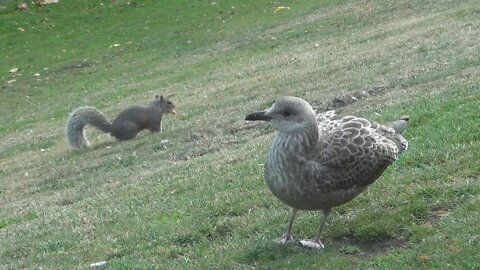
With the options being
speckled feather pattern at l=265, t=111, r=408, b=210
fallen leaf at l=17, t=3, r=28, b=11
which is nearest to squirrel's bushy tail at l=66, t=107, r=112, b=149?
speckled feather pattern at l=265, t=111, r=408, b=210

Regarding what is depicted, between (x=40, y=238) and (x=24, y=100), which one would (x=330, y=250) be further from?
(x=24, y=100)

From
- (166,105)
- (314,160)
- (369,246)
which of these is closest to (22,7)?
(166,105)

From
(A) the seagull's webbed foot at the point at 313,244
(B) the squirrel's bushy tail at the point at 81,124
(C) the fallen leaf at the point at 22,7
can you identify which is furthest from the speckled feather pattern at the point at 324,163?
(C) the fallen leaf at the point at 22,7

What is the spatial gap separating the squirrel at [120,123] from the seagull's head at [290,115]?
1041cm

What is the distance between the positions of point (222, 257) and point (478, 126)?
12.1ft

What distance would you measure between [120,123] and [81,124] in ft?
2.76

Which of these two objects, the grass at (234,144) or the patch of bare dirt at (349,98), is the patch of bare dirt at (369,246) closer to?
the grass at (234,144)

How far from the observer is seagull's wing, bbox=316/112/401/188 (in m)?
6.78

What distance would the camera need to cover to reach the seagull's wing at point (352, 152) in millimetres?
6781

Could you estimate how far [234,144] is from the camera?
43.5ft

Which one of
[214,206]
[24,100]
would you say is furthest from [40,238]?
[24,100]

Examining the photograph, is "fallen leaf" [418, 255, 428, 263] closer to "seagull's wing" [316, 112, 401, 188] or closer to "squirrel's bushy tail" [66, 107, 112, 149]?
"seagull's wing" [316, 112, 401, 188]

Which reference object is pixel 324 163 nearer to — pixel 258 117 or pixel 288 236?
pixel 258 117

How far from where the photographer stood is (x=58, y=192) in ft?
44.0
